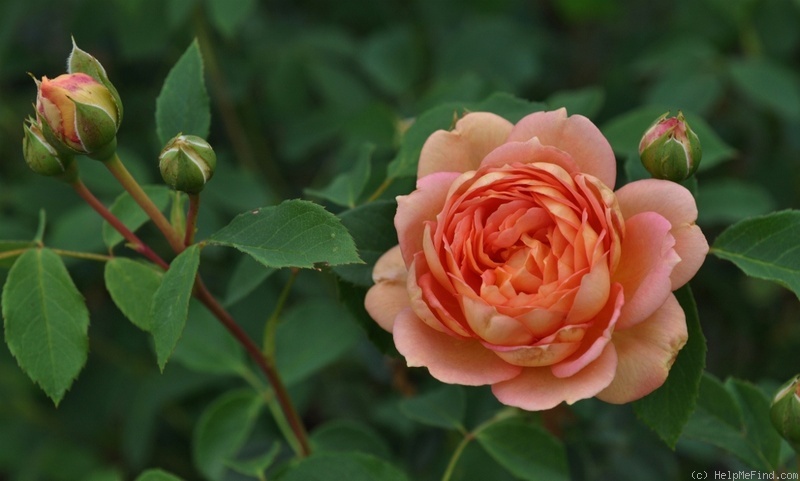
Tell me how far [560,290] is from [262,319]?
1514mm

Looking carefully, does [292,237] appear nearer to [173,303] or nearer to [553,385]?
[173,303]

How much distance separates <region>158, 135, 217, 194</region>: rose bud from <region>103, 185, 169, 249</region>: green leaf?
0.97ft

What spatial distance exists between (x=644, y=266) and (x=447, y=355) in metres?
0.26

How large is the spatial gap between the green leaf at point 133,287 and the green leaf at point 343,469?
1.06ft

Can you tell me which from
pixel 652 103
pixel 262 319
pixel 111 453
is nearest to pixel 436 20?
pixel 652 103

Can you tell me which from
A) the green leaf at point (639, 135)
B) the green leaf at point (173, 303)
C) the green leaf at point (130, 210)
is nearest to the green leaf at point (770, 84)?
the green leaf at point (639, 135)

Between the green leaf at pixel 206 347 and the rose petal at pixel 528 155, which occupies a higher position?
the rose petal at pixel 528 155

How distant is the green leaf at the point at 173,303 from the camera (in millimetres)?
1130

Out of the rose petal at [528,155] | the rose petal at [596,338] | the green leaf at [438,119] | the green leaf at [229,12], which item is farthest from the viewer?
the green leaf at [229,12]

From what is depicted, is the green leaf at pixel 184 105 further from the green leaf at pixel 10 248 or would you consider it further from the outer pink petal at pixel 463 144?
the outer pink petal at pixel 463 144

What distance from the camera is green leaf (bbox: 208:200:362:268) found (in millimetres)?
1135

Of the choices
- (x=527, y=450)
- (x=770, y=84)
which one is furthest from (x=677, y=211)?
(x=770, y=84)

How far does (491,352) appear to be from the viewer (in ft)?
3.72

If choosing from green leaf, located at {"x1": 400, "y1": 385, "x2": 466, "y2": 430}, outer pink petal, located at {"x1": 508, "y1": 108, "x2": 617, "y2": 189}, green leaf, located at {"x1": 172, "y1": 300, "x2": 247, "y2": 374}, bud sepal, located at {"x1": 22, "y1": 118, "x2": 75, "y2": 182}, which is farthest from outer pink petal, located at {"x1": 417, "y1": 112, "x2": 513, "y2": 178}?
green leaf, located at {"x1": 172, "y1": 300, "x2": 247, "y2": 374}
